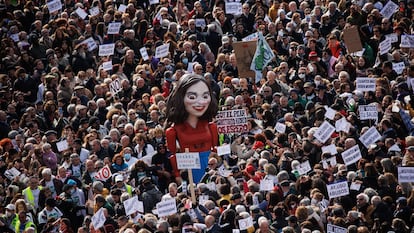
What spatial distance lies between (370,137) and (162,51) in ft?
22.8

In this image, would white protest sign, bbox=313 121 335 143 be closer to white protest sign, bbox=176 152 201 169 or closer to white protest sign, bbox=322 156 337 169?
white protest sign, bbox=322 156 337 169

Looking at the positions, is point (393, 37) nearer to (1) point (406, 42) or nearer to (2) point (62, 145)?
(1) point (406, 42)

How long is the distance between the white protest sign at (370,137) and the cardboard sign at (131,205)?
502cm

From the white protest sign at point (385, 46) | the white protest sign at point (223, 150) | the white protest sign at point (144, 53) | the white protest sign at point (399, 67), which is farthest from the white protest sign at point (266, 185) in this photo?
the white protest sign at point (144, 53)

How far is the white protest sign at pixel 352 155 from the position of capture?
2920 centimetres

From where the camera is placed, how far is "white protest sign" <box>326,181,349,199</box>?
28017mm

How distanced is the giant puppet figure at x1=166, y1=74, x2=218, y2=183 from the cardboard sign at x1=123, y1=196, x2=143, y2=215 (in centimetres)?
160

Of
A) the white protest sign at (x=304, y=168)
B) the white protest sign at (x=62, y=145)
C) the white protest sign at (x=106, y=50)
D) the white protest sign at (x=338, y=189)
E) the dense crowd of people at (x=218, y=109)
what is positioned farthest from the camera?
the white protest sign at (x=106, y=50)

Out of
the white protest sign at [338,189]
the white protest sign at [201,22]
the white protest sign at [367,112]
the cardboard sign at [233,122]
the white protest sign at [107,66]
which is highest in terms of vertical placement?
the white protest sign at [201,22]

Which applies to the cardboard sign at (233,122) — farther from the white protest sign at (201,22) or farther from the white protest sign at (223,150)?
the white protest sign at (201,22)

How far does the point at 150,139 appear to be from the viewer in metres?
30.4

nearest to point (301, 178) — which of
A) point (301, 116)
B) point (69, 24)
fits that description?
point (301, 116)

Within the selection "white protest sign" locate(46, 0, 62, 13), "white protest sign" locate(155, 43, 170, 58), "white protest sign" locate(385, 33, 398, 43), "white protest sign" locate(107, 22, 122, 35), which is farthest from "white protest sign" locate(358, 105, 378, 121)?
"white protest sign" locate(46, 0, 62, 13)

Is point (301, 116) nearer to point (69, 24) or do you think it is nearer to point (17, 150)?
point (17, 150)
